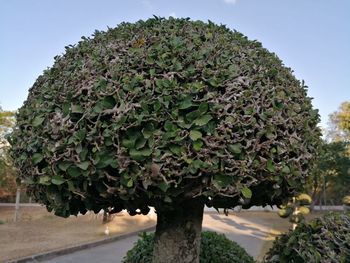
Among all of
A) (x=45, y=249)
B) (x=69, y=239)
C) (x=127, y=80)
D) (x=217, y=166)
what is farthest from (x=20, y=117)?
(x=69, y=239)

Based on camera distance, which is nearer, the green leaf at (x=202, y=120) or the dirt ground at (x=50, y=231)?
the green leaf at (x=202, y=120)

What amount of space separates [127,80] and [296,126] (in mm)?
1027

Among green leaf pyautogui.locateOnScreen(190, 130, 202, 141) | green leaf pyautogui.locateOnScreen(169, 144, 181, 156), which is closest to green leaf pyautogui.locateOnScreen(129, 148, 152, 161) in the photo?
green leaf pyautogui.locateOnScreen(169, 144, 181, 156)

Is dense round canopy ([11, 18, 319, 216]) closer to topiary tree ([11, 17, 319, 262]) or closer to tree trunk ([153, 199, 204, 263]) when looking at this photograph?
topiary tree ([11, 17, 319, 262])

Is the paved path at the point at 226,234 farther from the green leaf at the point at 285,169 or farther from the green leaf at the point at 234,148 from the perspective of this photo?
the green leaf at the point at 234,148

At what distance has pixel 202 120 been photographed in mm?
1999

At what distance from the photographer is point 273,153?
2.15 m

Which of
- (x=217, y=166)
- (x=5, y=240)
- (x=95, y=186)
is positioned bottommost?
(x=5, y=240)

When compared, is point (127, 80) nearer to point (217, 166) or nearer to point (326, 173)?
point (217, 166)

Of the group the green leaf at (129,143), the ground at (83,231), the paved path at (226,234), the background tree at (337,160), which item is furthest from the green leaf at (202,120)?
the background tree at (337,160)

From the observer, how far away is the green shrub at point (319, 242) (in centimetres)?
282

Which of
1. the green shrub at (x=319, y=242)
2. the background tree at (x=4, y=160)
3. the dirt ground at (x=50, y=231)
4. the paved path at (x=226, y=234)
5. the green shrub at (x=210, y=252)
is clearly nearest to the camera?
the green shrub at (x=319, y=242)

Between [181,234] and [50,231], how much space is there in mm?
9881

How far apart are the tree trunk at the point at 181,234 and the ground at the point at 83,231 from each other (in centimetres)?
572
